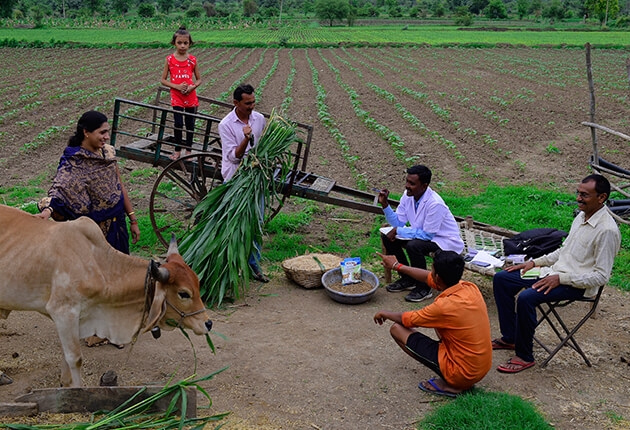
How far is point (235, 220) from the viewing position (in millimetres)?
6090

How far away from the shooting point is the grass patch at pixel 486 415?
396 cm

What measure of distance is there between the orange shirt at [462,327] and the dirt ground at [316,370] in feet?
1.15

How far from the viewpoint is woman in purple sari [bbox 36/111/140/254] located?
4.65 metres

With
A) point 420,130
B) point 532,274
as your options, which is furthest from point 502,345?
point 420,130

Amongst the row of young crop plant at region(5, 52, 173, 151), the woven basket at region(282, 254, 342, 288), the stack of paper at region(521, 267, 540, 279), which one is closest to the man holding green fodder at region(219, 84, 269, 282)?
the woven basket at region(282, 254, 342, 288)

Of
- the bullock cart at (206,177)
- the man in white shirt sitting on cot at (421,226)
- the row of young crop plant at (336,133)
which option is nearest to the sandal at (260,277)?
the bullock cart at (206,177)

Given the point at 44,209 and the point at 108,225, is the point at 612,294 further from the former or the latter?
the point at 44,209

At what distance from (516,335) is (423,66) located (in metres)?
25.3

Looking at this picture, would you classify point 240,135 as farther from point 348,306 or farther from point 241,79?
point 241,79

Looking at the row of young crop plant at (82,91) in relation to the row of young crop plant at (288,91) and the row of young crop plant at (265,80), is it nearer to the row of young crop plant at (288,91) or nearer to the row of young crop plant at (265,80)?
the row of young crop plant at (265,80)

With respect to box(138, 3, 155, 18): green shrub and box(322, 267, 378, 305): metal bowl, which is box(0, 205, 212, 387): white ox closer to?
box(322, 267, 378, 305): metal bowl

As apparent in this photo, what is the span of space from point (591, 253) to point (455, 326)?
63.2 inches

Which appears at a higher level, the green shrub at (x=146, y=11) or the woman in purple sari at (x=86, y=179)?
the green shrub at (x=146, y=11)

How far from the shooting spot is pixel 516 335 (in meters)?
4.94
